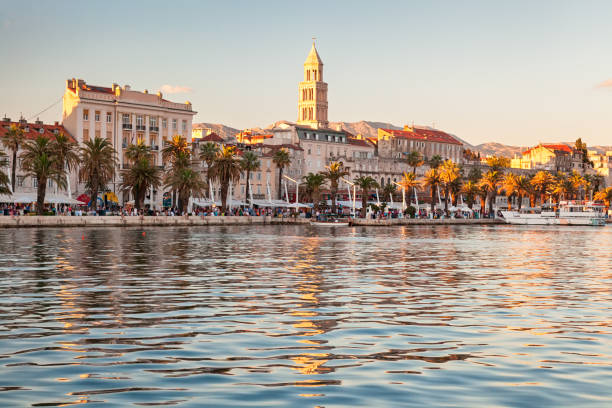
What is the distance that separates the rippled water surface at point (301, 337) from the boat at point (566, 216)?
111042 millimetres

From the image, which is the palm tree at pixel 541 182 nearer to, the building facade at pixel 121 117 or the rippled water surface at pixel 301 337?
the building facade at pixel 121 117

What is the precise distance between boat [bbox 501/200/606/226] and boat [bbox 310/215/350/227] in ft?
145

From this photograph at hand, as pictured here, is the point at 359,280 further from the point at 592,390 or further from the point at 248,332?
the point at 592,390

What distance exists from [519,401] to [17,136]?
87822 millimetres

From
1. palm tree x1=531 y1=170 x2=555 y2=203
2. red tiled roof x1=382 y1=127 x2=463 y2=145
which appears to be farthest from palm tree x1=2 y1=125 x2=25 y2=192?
palm tree x1=531 y1=170 x2=555 y2=203

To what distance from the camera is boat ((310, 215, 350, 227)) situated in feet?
340

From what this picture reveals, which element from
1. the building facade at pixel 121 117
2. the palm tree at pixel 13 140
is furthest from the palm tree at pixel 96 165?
the building facade at pixel 121 117

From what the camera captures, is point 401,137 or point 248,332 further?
point 401,137

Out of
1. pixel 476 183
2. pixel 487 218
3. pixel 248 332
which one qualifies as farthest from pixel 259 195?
pixel 248 332

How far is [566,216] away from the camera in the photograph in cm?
13925

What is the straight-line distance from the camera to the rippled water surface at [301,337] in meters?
10.9

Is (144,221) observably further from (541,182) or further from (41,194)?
(541,182)

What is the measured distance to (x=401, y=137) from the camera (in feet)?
582

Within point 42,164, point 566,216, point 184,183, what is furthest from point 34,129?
point 566,216
